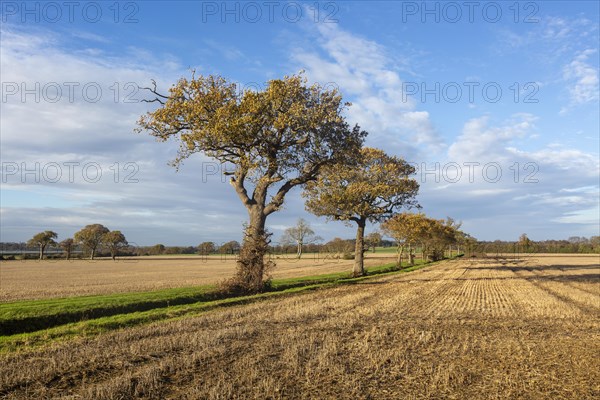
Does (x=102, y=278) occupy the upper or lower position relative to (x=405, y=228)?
lower

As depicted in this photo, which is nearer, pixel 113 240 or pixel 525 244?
pixel 113 240

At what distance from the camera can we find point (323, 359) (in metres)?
10.5

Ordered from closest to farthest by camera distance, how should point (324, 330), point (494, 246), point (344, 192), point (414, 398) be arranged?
point (414, 398), point (324, 330), point (344, 192), point (494, 246)

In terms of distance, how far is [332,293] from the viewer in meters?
27.7

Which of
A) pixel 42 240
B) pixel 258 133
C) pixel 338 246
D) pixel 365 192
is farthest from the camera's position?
pixel 338 246

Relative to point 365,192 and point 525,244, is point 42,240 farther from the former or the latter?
point 525,244

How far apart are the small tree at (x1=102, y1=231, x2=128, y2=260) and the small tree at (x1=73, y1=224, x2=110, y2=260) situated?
1337 millimetres

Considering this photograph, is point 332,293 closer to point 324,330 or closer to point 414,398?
point 324,330

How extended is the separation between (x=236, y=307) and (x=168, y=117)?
12.7m

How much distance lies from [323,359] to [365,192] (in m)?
33.8

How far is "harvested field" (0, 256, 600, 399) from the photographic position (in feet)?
27.2

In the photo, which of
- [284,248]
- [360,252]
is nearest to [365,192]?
[360,252]

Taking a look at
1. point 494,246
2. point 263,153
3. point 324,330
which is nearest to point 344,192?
point 263,153

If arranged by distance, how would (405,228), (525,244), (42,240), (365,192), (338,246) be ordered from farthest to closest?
(525,244) < (338,246) < (42,240) < (405,228) < (365,192)
